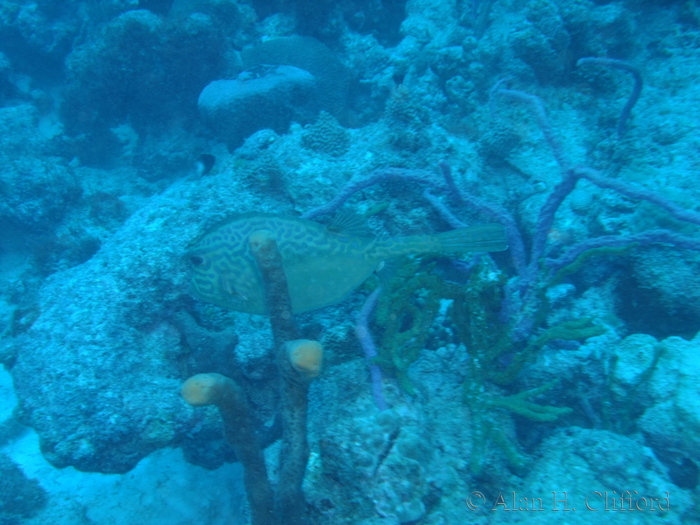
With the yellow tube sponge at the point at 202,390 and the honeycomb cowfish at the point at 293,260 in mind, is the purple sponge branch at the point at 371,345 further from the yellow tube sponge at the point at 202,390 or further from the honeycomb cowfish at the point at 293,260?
the yellow tube sponge at the point at 202,390

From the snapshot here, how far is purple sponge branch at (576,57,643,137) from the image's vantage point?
4727mm

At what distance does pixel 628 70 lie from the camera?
191 inches

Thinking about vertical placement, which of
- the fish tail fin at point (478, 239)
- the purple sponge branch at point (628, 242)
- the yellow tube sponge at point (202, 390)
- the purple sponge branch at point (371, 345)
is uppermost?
the fish tail fin at point (478, 239)

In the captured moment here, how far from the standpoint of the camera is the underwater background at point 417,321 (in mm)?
2699

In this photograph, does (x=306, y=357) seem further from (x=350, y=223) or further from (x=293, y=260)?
(x=350, y=223)

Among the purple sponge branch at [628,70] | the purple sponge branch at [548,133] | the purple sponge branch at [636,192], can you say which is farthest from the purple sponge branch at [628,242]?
the purple sponge branch at [628,70]

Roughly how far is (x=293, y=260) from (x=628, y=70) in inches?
205

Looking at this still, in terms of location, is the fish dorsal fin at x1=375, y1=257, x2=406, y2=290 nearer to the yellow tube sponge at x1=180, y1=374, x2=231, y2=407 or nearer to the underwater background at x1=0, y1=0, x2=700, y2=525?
the underwater background at x1=0, y1=0, x2=700, y2=525

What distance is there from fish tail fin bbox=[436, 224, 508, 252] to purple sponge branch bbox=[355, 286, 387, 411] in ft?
2.75

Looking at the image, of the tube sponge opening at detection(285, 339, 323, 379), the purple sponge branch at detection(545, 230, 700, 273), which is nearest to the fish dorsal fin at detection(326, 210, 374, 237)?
the tube sponge opening at detection(285, 339, 323, 379)

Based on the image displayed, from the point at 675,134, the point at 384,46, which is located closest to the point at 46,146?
the point at 384,46

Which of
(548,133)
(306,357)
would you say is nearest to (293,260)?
(306,357)

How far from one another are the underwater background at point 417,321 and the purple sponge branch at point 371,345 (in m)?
0.03

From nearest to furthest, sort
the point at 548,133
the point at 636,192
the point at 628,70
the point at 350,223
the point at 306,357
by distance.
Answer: the point at 306,357 < the point at 350,223 < the point at 636,192 < the point at 548,133 < the point at 628,70
